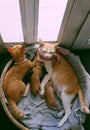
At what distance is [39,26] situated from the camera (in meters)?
1.78

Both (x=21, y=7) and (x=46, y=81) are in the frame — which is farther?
(x=46, y=81)

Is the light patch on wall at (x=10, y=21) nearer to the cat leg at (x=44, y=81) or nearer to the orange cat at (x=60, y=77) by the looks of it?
the orange cat at (x=60, y=77)

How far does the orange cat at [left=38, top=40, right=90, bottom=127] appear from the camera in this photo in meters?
1.73

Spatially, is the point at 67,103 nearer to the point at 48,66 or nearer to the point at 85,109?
the point at 85,109

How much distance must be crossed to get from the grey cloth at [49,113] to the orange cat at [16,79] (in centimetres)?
7

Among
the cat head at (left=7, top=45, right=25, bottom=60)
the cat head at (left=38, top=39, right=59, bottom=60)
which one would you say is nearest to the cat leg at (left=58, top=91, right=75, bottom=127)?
the cat head at (left=38, top=39, right=59, bottom=60)

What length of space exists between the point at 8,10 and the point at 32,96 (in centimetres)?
64

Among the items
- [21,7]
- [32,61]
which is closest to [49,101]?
[32,61]

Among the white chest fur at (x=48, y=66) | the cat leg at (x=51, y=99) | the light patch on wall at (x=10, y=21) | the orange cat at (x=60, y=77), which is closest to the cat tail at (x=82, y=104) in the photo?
the orange cat at (x=60, y=77)

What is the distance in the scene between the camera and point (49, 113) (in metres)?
1.77

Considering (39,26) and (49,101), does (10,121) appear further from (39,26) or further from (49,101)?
(39,26)

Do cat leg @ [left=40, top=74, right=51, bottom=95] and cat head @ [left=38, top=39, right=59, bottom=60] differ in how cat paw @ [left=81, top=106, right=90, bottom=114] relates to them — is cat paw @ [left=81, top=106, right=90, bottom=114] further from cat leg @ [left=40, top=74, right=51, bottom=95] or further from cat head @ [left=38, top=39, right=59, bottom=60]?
cat head @ [left=38, top=39, right=59, bottom=60]

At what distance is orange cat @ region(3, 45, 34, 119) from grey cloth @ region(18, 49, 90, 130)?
7cm

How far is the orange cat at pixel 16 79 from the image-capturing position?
1706 mm
